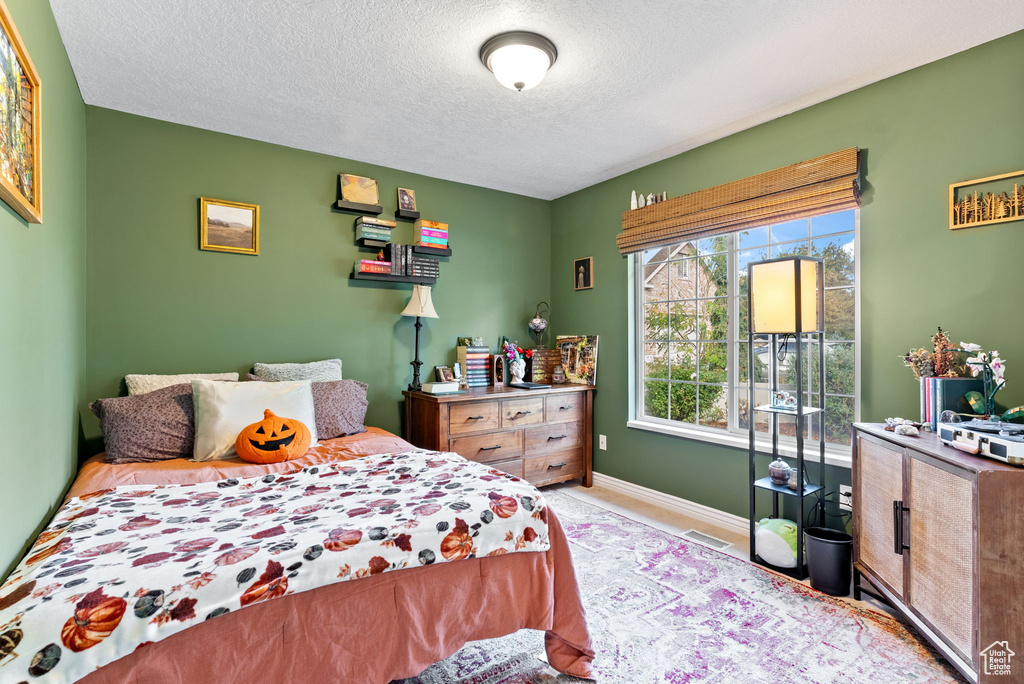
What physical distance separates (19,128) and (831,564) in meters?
3.43

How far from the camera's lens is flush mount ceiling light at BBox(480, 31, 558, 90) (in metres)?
2.12

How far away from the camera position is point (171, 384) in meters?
2.80

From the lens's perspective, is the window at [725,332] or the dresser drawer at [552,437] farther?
the dresser drawer at [552,437]

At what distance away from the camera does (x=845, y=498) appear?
8.44 ft

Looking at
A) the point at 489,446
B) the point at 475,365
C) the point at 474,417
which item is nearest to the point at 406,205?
the point at 475,365

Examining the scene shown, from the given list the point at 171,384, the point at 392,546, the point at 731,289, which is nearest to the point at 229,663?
the point at 392,546

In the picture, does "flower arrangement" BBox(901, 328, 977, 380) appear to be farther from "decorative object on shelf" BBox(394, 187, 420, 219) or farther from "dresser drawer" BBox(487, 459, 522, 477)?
"decorative object on shelf" BBox(394, 187, 420, 219)

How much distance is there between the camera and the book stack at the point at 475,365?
13.0 ft

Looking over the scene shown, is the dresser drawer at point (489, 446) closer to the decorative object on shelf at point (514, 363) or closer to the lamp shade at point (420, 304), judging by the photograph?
the decorative object on shelf at point (514, 363)

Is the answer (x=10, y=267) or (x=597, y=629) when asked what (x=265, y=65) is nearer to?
(x=10, y=267)

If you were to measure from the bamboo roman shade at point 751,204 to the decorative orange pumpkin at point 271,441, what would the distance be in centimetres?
262

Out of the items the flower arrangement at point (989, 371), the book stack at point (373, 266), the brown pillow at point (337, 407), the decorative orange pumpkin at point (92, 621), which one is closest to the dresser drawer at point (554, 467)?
the brown pillow at point (337, 407)

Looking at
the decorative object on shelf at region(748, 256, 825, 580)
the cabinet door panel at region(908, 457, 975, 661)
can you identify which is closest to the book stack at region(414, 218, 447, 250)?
the decorative object on shelf at region(748, 256, 825, 580)

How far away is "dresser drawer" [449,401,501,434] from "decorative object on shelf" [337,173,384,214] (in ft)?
5.04
